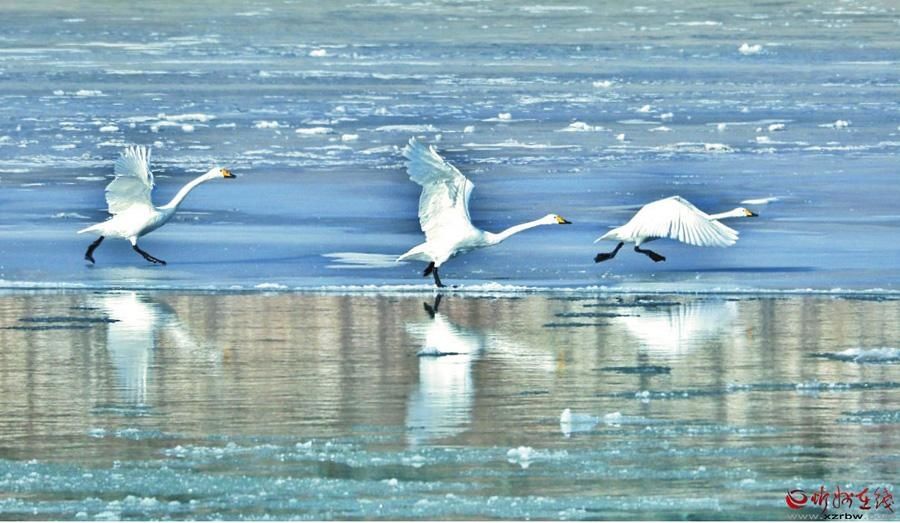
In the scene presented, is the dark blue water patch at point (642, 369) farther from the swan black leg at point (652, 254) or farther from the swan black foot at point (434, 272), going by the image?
the swan black leg at point (652, 254)

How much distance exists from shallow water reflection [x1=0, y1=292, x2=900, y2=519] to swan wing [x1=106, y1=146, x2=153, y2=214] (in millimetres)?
2176

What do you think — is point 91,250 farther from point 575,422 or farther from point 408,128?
point 408,128

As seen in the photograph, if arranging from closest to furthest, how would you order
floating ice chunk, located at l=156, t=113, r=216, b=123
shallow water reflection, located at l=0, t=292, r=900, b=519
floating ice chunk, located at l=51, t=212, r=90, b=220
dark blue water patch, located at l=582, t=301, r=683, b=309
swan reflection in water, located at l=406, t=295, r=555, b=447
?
shallow water reflection, located at l=0, t=292, r=900, b=519 → swan reflection in water, located at l=406, t=295, r=555, b=447 → dark blue water patch, located at l=582, t=301, r=683, b=309 → floating ice chunk, located at l=51, t=212, r=90, b=220 → floating ice chunk, located at l=156, t=113, r=216, b=123

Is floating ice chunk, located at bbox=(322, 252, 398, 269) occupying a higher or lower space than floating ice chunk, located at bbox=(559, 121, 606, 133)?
lower

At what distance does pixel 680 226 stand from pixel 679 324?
2.61 m

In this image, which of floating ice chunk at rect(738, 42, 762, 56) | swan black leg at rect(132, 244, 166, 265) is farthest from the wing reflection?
floating ice chunk at rect(738, 42, 762, 56)

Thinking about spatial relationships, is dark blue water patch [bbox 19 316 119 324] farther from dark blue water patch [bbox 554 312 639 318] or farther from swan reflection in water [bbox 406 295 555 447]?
dark blue water patch [bbox 554 312 639 318]

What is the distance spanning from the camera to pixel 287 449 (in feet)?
27.3

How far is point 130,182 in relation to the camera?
50.6 feet

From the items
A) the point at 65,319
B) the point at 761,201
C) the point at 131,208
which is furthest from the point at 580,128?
the point at 65,319

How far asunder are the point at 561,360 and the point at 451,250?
344cm

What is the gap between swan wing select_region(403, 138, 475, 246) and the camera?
44.3ft

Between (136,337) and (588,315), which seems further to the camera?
(588,315)

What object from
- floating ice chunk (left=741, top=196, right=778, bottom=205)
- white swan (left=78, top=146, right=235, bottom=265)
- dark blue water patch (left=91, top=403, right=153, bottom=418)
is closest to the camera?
dark blue water patch (left=91, top=403, right=153, bottom=418)
